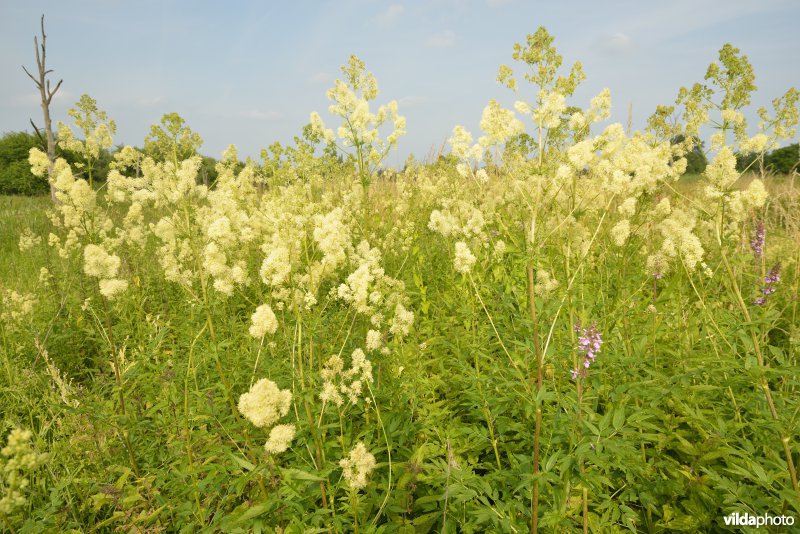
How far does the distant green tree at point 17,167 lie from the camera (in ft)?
72.1

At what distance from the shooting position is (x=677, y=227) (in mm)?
2826

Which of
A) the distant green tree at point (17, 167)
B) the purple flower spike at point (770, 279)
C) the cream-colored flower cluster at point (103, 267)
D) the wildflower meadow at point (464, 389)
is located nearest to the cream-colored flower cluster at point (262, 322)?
the wildflower meadow at point (464, 389)

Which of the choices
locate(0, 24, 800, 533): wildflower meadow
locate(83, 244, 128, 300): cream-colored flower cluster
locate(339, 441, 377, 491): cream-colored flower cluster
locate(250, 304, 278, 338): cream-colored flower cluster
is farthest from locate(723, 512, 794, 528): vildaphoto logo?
locate(83, 244, 128, 300): cream-colored flower cluster

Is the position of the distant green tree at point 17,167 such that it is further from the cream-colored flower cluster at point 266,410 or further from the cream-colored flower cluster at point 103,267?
the cream-colored flower cluster at point 266,410

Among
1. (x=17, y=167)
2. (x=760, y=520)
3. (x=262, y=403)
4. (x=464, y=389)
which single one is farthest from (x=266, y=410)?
(x=17, y=167)

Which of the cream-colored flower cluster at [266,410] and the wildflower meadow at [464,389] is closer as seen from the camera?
the cream-colored flower cluster at [266,410]

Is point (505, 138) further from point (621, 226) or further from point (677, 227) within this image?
point (677, 227)

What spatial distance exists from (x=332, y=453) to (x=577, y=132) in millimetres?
2504

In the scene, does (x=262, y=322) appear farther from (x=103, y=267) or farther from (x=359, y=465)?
(x=103, y=267)

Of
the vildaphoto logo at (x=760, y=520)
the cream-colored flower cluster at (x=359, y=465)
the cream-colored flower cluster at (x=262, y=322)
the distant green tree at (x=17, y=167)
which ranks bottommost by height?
the vildaphoto logo at (x=760, y=520)

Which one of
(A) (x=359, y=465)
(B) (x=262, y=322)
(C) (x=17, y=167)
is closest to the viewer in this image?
(A) (x=359, y=465)

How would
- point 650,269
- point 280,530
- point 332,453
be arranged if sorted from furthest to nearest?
point 650,269, point 332,453, point 280,530

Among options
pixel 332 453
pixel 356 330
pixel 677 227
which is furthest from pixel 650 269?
pixel 332 453

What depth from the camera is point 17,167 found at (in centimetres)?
2150
